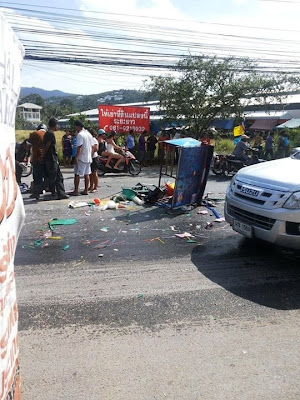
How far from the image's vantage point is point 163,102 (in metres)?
17.6

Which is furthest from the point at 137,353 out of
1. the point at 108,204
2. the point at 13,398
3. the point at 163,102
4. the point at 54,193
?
the point at 163,102

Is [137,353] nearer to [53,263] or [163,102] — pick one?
[53,263]

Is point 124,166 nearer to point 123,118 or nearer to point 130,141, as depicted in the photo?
point 130,141

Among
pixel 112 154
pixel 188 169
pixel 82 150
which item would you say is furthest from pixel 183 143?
pixel 112 154

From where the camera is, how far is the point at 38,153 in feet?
26.2

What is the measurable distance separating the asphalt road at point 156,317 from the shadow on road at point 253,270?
1 cm

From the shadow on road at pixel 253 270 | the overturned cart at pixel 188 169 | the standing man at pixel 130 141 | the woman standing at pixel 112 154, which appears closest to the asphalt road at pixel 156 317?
the shadow on road at pixel 253 270

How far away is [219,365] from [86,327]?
126 cm

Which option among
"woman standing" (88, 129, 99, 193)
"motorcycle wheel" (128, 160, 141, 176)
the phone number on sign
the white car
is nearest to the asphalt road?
the white car

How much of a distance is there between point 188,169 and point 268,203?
3103 mm

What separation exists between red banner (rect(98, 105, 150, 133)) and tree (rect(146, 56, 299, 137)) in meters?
1.42

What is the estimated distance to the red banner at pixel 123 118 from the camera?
1661cm

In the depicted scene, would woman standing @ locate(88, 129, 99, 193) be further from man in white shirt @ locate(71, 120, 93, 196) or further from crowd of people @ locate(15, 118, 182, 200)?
man in white shirt @ locate(71, 120, 93, 196)

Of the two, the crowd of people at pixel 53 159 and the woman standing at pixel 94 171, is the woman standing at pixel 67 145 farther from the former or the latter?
the woman standing at pixel 94 171
